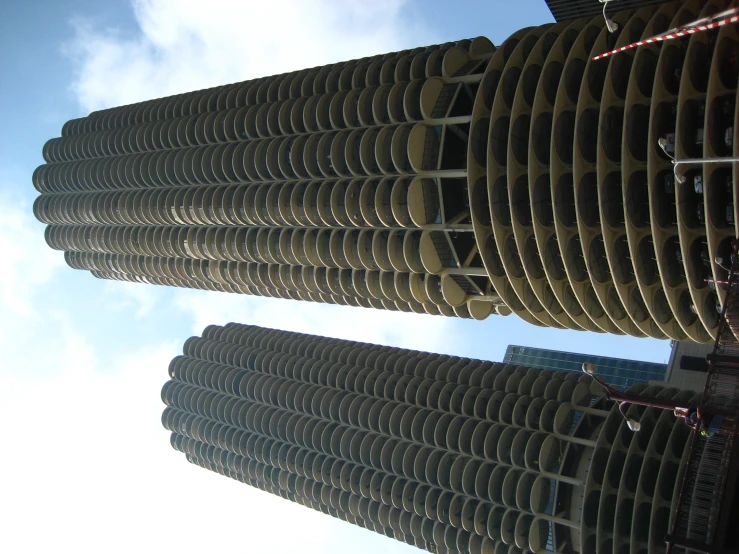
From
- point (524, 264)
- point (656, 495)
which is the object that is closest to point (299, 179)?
point (524, 264)

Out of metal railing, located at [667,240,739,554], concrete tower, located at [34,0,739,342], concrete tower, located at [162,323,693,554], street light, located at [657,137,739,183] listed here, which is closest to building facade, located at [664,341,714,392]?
concrete tower, located at [162,323,693,554]

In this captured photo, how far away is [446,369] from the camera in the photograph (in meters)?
87.4

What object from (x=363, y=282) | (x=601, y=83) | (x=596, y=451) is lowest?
(x=596, y=451)

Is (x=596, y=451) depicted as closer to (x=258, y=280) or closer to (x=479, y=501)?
(x=479, y=501)

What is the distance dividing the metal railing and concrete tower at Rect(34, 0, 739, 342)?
33.4 feet

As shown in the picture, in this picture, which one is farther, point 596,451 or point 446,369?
point 446,369

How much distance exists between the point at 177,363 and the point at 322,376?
133 feet

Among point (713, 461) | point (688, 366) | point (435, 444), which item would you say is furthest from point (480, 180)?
point (688, 366)

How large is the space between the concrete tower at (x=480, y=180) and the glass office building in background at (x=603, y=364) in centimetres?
9070

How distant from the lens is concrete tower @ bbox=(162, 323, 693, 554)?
186 feet

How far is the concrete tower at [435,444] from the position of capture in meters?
56.8

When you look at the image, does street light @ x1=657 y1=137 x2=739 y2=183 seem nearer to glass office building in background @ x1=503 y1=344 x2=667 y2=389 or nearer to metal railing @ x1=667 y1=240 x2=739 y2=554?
metal railing @ x1=667 y1=240 x2=739 y2=554

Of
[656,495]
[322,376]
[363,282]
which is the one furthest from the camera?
A: [322,376]

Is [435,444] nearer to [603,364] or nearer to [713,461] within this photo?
[713,461]
